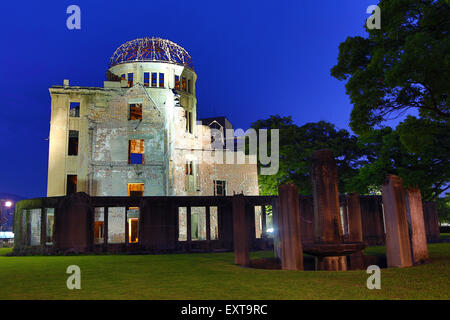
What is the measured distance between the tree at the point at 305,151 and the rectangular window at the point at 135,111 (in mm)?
11927

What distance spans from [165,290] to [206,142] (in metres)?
29.9

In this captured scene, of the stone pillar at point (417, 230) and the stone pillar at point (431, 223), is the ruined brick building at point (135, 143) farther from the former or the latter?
the stone pillar at point (417, 230)

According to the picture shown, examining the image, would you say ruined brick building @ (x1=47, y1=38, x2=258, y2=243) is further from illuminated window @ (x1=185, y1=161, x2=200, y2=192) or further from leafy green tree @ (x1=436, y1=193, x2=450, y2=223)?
leafy green tree @ (x1=436, y1=193, x2=450, y2=223)

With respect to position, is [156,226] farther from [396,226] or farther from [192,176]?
[396,226]

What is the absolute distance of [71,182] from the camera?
33.8m

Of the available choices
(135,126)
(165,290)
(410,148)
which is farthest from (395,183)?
(135,126)

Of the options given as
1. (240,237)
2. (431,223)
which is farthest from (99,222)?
(431,223)

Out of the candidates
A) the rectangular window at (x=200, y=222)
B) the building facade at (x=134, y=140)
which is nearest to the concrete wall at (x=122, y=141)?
the building facade at (x=134, y=140)

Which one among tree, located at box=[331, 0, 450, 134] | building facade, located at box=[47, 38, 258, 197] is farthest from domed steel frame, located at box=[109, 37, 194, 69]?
tree, located at box=[331, 0, 450, 134]

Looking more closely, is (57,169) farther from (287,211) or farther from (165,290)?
(165,290)

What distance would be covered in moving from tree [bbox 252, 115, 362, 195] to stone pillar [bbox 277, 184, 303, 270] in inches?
744

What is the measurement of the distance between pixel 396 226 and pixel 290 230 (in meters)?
3.22
